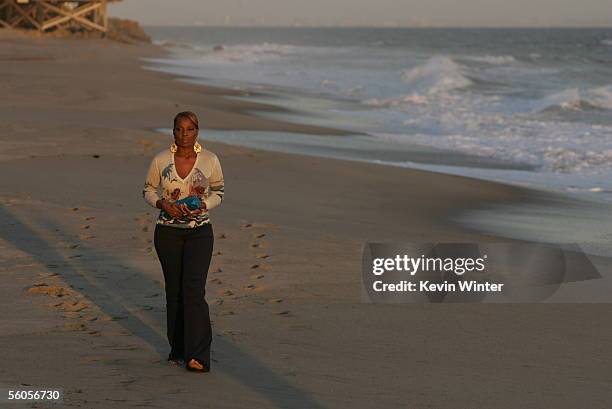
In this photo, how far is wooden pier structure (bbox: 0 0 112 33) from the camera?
56312 mm

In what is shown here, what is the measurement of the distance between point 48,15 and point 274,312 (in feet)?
187

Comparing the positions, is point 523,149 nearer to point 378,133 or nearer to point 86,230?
point 378,133

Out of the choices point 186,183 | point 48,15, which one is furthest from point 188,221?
point 48,15

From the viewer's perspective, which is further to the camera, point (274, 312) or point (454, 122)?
point (454, 122)

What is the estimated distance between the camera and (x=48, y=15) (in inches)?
2403

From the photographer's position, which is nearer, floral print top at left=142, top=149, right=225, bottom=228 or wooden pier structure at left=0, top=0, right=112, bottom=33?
floral print top at left=142, top=149, right=225, bottom=228

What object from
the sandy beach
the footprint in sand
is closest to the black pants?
the sandy beach

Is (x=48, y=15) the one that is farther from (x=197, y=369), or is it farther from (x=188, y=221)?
(x=197, y=369)

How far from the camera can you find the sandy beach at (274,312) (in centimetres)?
532

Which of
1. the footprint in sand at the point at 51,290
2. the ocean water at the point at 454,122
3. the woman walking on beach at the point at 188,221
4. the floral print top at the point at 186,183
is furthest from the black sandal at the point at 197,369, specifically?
the ocean water at the point at 454,122

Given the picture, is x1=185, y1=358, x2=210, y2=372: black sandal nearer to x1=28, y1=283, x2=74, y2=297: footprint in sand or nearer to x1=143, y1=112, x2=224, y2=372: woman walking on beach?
x1=143, y1=112, x2=224, y2=372: woman walking on beach

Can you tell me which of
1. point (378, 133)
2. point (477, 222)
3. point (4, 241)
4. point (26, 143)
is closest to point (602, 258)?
point (477, 222)

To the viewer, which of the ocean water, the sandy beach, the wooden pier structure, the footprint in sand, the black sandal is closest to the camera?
the sandy beach

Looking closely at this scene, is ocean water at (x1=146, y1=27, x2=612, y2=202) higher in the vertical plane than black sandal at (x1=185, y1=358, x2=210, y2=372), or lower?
higher
